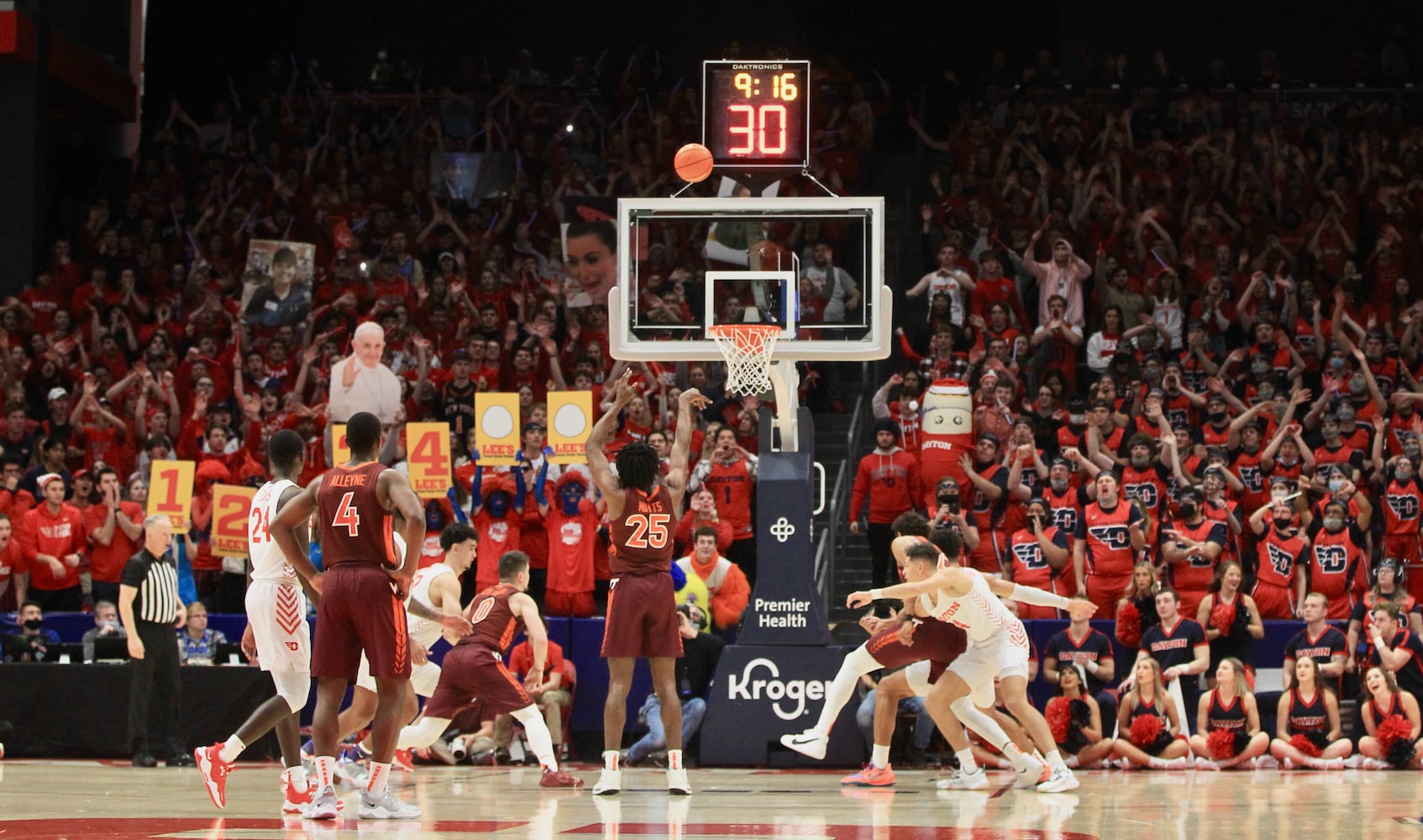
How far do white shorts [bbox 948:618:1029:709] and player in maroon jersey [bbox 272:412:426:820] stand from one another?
4.18 meters

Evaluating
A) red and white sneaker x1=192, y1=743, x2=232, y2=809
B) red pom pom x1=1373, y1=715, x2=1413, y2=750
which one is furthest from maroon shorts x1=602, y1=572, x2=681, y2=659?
red pom pom x1=1373, y1=715, x2=1413, y2=750

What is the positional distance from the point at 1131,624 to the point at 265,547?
7482 mm

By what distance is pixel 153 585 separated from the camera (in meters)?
13.9

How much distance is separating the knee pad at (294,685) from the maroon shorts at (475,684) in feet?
6.09

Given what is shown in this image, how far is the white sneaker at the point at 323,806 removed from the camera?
9094mm

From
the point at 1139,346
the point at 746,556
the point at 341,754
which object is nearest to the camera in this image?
the point at 341,754

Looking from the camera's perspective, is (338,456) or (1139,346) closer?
(338,456)

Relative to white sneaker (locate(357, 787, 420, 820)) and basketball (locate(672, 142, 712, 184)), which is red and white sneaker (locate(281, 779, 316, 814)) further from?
basketball (locate(672, 142, 712, 184))

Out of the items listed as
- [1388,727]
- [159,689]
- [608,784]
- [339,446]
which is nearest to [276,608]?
[608,784]

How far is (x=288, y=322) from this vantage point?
20344 mm

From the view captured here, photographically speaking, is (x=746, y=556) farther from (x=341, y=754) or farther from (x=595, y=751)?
(x=341, y=754)

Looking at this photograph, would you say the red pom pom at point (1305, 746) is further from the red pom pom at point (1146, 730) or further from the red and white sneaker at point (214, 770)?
the red and white sneaker at point (214, 770)

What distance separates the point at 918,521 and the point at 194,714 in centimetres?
665

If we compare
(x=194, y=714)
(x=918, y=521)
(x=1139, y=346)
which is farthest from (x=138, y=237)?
(x=918, y=521)
